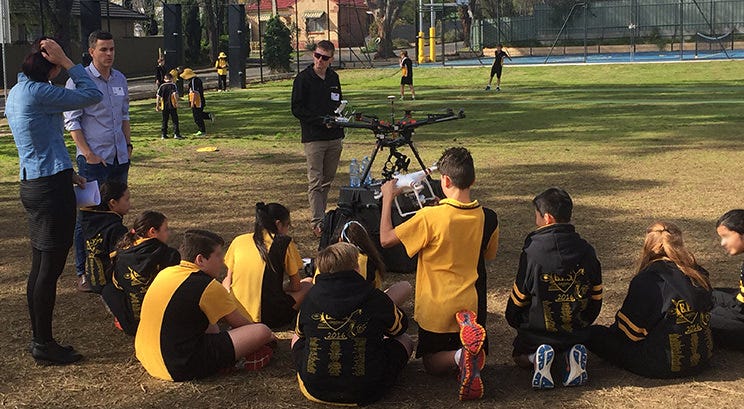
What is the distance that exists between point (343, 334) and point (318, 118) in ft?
13.3

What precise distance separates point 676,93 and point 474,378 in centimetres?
2138

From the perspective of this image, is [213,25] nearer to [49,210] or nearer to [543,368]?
[49,210]

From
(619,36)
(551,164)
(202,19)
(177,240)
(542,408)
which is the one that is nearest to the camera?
(542,408)

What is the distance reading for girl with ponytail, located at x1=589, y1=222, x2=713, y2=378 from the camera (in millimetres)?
4723

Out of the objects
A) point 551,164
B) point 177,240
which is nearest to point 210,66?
point 551,164

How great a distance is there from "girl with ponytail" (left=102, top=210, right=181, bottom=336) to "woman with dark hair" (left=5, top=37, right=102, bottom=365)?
0.47m

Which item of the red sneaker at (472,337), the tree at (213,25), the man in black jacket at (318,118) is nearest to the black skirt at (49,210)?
the red sneaker at (472,337)

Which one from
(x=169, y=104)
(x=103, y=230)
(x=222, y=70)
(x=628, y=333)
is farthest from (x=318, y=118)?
(x=222, y=70)

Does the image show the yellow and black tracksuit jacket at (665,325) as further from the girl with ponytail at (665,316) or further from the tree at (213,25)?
the tree at (213,25)

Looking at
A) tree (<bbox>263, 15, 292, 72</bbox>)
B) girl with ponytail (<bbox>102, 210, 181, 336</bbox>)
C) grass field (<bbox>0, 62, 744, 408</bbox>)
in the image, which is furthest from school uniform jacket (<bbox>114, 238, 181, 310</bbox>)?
tree (<bbox>263, 15, 292, 72</bbox>)

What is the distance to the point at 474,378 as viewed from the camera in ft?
14.9

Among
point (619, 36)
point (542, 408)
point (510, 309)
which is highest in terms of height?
point (619, 36)

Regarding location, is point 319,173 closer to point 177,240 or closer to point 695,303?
point 177,240

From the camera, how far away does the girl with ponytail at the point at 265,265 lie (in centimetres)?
558
